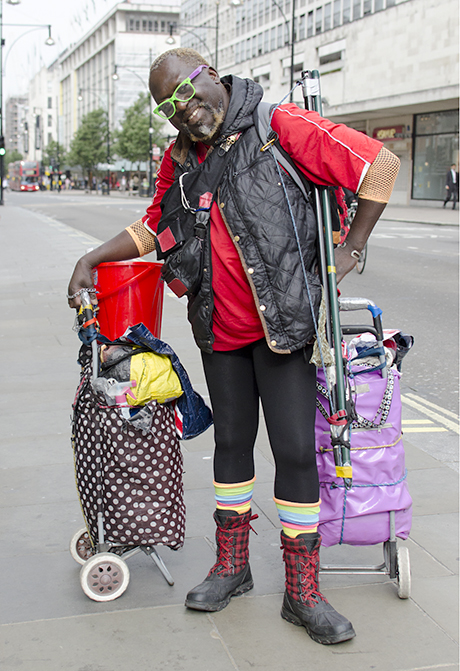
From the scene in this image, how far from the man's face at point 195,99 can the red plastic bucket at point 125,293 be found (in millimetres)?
572

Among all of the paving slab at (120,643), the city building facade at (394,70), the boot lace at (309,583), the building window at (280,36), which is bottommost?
the paving slab at (120,643)

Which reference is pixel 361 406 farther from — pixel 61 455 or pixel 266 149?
pixel 61 455

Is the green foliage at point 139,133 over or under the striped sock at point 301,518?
over

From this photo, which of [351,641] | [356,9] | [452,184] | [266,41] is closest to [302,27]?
[266,41]

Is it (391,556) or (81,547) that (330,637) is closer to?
(391,556)

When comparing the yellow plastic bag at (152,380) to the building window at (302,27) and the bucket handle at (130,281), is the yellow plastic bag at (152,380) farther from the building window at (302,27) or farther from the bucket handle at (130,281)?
the building window at (302,27)

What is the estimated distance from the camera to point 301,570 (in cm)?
A: 253

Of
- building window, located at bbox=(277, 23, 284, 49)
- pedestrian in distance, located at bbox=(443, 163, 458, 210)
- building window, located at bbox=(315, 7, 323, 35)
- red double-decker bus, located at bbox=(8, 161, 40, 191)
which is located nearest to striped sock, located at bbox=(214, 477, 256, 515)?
pedestrian in distance, located at bbox=(443, 163, 458, 210)

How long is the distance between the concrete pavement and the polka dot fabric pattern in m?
0.24

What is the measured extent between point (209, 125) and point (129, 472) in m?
1.19

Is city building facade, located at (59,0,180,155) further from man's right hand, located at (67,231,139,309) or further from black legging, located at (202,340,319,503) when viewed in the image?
black legging, located at (202,340,319,503)

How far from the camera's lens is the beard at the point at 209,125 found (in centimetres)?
238

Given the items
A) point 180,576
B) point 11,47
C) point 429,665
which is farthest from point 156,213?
point 11,47

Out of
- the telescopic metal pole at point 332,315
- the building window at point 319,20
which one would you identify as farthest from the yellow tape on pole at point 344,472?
the building window at point 319,20
